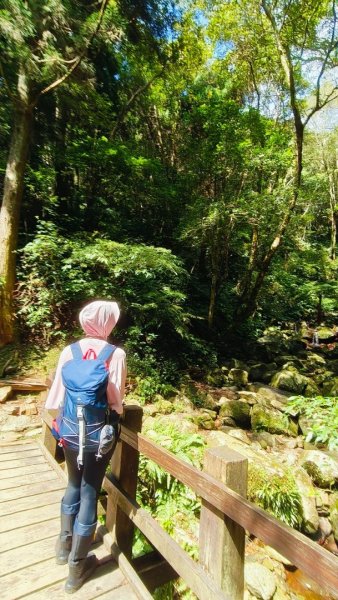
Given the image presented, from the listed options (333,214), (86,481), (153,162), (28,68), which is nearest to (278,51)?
(153,162)

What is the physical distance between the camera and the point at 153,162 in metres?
10.1

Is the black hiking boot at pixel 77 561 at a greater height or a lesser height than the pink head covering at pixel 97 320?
lesser

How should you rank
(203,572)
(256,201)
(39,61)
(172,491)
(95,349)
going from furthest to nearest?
(256,201), (39,61), (172,491), (95,349), (203,572)

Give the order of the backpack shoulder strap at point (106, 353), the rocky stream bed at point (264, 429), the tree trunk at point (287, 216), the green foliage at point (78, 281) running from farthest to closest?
1. the tree trunk at point (287, 216)
2. the green foliage at point (78, 281)
3. the rocky stream bed at point (264, 429)
4. the backpack shoulder strap at point (106, 353)

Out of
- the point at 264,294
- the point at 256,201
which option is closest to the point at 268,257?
the point at 256,201

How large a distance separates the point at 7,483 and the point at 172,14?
492 inches

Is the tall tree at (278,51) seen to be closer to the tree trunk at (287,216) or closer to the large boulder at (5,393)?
the tree trunk at (287,216)

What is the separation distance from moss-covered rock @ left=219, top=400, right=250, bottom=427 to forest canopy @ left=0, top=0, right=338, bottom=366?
7.06 feet

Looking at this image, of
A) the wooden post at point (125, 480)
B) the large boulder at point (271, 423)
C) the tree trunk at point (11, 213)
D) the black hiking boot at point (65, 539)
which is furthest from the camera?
the large boulder at point (271, 423)

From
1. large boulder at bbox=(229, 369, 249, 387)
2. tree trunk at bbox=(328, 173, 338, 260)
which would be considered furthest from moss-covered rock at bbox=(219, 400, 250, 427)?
tree trunk at bbox=(328, 173, 338, 260)

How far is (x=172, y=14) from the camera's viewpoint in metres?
9.72

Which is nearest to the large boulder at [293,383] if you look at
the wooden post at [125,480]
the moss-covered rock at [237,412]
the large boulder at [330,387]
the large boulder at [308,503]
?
the large boulder at [330,387]

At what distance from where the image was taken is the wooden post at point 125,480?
2.52 metres

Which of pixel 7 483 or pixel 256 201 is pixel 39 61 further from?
pixel 7 483
